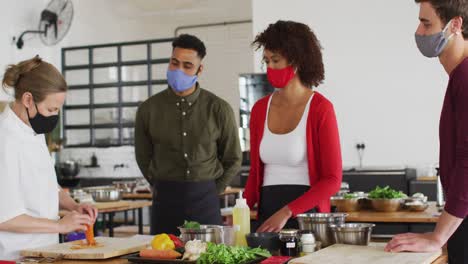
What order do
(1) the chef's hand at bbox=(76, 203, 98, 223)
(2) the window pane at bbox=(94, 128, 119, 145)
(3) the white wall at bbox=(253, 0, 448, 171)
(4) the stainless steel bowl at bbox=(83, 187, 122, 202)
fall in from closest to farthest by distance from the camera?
(1) the chef's hand at bbox=(76, 203, 98, 223) → (4) the stainless steel bowl at bbox=(83, 187, 122, 202) → (3) the white wall at bbox=(253, 0, 448, 171) → (2) the window pane at bbox=(94, 128, 119, 145)

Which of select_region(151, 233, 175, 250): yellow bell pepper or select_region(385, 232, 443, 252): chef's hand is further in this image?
select_region(151, 233, 175, 250): yellow bell pepper

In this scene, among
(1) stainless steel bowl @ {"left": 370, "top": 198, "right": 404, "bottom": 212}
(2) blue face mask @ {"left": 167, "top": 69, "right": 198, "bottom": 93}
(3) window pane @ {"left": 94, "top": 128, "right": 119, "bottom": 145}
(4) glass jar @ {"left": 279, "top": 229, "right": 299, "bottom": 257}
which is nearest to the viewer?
(4) glass jar @ {"left": 279, "top": 229, "right": 299, "bottom": 257}

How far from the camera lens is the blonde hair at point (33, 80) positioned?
2.88m

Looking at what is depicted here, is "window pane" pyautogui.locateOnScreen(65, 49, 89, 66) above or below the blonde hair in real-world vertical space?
above

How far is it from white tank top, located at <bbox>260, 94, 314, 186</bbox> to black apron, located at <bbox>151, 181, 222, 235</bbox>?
85 centimetres

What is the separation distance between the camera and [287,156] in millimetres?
2973

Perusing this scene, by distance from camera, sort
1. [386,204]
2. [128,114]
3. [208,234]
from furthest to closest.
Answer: [128,114] → [386,204] → [208,234]

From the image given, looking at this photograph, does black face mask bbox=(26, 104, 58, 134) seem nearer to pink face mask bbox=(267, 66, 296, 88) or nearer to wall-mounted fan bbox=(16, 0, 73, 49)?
A: pink face mask bbox=(267, 66, 296, 88)

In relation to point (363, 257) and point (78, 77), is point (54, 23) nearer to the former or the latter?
point (78, 77)

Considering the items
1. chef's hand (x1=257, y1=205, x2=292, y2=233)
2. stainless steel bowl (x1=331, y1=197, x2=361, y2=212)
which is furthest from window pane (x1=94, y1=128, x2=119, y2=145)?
chef's hand (x1=257, y1=205, x2=292, y2=233)

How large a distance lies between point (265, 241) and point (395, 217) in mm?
1932

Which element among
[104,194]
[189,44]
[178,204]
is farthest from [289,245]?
[104,194]

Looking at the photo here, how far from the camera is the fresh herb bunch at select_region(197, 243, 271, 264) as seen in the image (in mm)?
2229

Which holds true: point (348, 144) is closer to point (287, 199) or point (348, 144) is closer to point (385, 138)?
point (385, 138)
